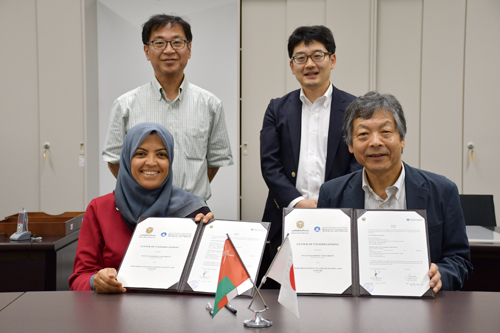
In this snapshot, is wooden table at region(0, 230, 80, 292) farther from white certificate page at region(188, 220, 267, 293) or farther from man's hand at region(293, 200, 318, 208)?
man's hand at region(293, 200, 318, 208)

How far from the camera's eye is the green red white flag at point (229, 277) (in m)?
1.16

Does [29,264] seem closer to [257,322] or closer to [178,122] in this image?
[178,122]

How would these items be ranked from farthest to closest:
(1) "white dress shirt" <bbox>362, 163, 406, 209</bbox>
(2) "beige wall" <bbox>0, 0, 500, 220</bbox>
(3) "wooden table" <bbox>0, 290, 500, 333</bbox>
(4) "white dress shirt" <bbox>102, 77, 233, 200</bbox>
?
(2) "beige wall" <bbox>0, 0, 500, 220</bbox>, (4) "white dress shirt" <bbox>102, 77, 233, 200</bbox>, (1) "white dress shirt" <bbox>362, 163, 406, 209</bbox>, (3) "wooden table" <bbox>0, 290, 500, 333</bbox>

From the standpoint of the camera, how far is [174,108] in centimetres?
256

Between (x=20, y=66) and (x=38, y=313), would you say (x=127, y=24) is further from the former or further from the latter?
(x=38, y=313)

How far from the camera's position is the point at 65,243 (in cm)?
241

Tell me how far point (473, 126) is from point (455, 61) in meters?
0.60

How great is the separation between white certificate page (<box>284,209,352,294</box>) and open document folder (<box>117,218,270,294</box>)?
0.12 meters

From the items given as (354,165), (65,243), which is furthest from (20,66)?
(354,165)

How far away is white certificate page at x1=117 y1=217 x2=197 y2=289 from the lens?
140 centimetres

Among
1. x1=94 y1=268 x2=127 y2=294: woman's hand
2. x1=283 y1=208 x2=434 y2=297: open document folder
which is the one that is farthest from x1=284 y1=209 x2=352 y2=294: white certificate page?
x1=94 y1=268 x2=127 y2=294: woman's hand

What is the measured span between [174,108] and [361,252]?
61.3 inches

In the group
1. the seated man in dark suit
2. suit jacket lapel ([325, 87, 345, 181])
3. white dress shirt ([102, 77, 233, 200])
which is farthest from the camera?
white dress shirt ([102, 77, 233, 200])

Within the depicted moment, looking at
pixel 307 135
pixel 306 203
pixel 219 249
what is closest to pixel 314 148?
pixel 307 135
